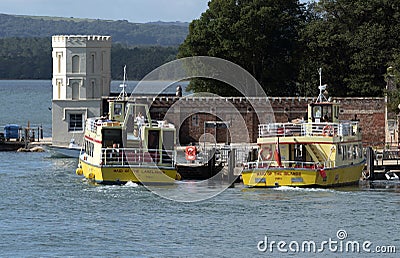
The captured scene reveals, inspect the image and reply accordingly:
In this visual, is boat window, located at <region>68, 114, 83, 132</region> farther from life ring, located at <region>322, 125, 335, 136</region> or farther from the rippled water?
life ring, located at <region>322, 125, 335, 136</region>

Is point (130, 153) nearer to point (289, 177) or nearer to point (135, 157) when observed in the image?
point (135, 157)

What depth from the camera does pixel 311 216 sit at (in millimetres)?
50000

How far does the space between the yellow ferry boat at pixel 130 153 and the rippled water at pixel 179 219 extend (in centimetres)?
71

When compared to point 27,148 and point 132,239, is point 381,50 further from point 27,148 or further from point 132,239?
point 132,239

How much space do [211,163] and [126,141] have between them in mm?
5401

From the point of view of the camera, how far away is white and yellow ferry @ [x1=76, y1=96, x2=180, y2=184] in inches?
2288

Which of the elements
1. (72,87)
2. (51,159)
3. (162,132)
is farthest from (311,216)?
(72,87)

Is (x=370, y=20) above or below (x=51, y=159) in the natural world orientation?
above

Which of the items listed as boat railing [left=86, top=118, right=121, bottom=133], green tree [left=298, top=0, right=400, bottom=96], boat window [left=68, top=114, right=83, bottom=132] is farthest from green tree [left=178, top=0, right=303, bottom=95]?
boat railing [left=86, top=118, right=121, bottom=133]

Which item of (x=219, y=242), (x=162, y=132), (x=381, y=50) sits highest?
(x=381, y=50)

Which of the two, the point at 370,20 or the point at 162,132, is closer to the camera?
the point at 162,132

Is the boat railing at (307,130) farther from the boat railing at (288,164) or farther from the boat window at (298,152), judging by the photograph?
the boat railing at (288,164)

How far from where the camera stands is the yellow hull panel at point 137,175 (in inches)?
2282

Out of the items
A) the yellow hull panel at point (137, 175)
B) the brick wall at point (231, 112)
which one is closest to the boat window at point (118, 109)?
the yellow hull panel at point (137, 175)
